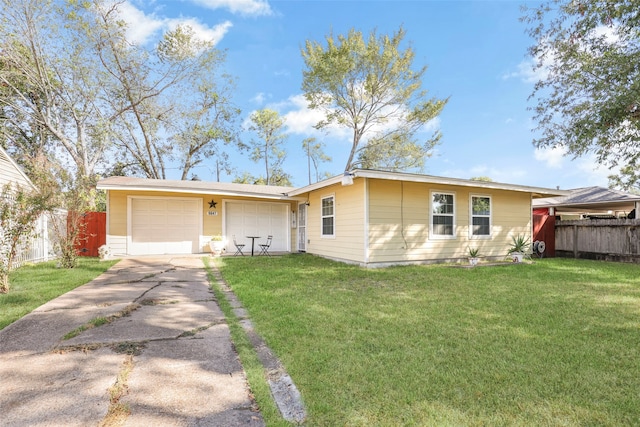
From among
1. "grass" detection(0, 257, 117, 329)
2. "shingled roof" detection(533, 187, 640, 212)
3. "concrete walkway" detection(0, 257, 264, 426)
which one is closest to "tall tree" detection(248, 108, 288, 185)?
"grass" detection(0, 257, 117, 329)

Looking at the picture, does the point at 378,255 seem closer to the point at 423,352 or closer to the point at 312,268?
the point at 312,268

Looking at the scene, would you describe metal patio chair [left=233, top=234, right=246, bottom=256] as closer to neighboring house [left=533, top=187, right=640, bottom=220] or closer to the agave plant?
the agave plant

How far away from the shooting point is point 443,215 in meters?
9.34

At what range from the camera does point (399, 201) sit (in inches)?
340

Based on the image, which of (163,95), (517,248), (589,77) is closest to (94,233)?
(163,95)

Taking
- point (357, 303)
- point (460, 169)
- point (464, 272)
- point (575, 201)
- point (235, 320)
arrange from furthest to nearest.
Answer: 1. point (460, 169)
2. point (575, 201)
3. point (464, 272)
4. point (357, 303)
5. point (235, 320)

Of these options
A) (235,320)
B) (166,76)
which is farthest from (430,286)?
(166,76)

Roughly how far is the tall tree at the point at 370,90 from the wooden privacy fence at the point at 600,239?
9.78m

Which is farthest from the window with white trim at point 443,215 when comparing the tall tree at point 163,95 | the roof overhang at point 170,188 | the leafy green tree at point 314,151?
the leafy green tree at point 314,151

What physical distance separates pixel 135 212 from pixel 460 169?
21.8 m

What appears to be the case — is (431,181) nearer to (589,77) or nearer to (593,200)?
(589,77)

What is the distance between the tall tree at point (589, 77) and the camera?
5.95 m

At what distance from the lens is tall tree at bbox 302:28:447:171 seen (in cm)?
1808

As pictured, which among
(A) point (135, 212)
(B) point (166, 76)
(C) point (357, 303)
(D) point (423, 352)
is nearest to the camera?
(D) point (423, 352)
